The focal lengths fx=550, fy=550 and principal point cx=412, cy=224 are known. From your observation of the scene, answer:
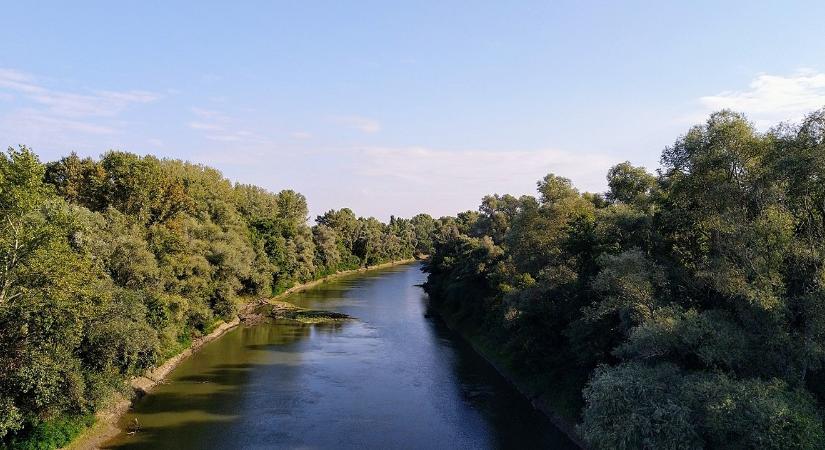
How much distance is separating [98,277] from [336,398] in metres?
16.8

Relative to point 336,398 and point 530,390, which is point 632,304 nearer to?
point 530,390

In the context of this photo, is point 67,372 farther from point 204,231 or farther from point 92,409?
point 204,231

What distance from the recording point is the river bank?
104ft

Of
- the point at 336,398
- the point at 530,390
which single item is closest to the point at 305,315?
the point at 336,398

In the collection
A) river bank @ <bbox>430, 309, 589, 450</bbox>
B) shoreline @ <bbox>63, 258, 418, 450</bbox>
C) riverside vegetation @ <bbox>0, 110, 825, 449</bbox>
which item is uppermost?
riverside vegetation @ <bbox>0, 110, 825, 449</bbox>

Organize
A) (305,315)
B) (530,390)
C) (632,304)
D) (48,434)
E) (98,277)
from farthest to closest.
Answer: (305,315) < (530,390) < (98,277) < (48,434) < (632,304)

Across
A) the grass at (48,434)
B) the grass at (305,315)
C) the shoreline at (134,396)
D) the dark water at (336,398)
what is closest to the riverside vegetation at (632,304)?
the grass at (48,434)

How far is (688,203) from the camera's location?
24.8 meters

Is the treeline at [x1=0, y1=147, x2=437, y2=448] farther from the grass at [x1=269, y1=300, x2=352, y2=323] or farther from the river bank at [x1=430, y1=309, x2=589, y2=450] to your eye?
the river bank at [x1=430, y1=309, x2=589, y2=450]

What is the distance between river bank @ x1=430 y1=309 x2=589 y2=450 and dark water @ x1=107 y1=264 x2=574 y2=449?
22.0 inches

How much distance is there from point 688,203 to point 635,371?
8.78 meters

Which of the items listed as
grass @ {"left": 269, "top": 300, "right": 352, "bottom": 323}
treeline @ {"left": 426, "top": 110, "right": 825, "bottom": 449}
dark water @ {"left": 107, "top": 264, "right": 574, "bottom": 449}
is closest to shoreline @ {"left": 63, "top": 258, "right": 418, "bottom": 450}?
dark water @ {"left": 107, "top": 264, "right": 574, "bottom": 449}

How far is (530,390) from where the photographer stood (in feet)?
127

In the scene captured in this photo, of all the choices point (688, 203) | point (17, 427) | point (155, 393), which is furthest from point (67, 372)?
point (688, 203)
